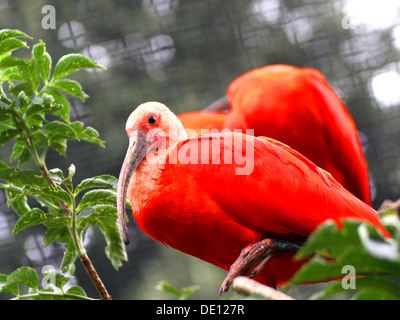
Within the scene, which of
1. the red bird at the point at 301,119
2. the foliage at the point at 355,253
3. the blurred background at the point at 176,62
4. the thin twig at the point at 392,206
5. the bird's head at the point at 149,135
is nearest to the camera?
the foliage at the point at 355,253

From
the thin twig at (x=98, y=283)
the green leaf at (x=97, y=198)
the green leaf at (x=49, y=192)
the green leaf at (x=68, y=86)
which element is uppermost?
the green leaf at (x=68, y=86)

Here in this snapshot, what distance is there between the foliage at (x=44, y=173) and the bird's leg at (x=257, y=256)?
0.23m

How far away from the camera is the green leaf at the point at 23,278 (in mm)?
812

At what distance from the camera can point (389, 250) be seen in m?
0.38

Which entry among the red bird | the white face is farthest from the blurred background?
the white face

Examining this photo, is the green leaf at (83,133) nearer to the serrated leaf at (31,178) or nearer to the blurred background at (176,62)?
the serrated leaf at (31,178)

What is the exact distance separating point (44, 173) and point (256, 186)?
0.37m

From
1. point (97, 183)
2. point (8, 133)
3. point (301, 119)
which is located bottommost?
point (301, 119)

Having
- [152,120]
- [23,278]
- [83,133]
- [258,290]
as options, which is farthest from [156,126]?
[258,290]

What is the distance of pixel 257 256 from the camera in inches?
37.3

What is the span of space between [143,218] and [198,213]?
110 millimetres

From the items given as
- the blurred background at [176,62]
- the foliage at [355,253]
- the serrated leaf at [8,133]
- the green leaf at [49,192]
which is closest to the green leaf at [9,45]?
the serrated leaf at [8,133]

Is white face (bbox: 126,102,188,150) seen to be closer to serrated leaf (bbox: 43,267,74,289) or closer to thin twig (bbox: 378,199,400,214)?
serrated leaf (bbox: 43,267,74,289)

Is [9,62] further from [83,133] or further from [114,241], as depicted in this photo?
[114,241]
